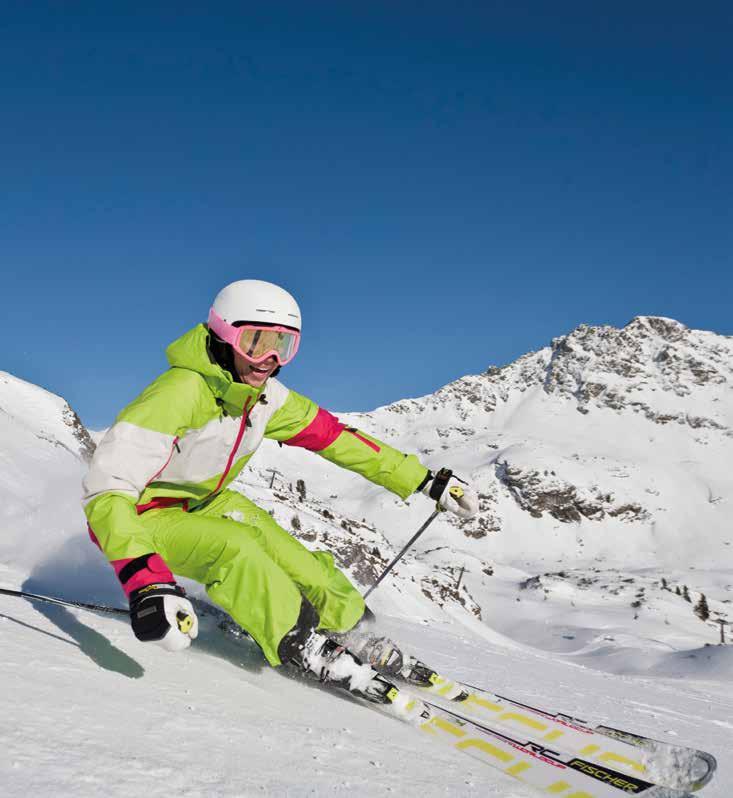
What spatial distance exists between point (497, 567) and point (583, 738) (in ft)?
305

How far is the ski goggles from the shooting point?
3576 millimetres

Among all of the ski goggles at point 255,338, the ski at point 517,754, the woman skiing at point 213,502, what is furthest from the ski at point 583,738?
the ski goggles at point 255,338

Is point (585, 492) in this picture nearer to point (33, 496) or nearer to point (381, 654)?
point (33, 496)

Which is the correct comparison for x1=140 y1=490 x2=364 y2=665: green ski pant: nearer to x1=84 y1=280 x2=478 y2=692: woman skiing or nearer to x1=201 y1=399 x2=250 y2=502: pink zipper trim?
x1=84 y1=280 x2=478 y2=692: woman skiing

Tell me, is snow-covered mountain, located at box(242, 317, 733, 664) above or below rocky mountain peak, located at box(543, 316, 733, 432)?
below

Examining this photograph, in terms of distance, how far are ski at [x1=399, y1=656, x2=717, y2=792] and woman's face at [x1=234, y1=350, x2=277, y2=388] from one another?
2.04 metres

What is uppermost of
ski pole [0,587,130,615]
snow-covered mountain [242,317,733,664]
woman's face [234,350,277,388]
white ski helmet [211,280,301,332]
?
snow-covered mountain [242,317,733,664]

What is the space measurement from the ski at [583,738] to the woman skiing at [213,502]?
758 mm

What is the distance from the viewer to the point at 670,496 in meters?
139

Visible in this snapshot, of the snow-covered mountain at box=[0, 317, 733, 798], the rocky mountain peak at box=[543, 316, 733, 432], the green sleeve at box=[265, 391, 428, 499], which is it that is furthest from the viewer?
the rocky mountain peak at box=[543, 316, 733, 432]

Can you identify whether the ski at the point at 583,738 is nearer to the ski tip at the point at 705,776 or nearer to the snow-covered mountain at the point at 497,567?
the ski tip at the point at 705,776

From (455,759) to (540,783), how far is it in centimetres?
43

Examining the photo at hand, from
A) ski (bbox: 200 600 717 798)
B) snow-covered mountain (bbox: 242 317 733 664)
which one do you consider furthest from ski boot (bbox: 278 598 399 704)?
snow-covered mountain (bbox: 242 317 733 664)

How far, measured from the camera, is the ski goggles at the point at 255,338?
3576 millimetres
